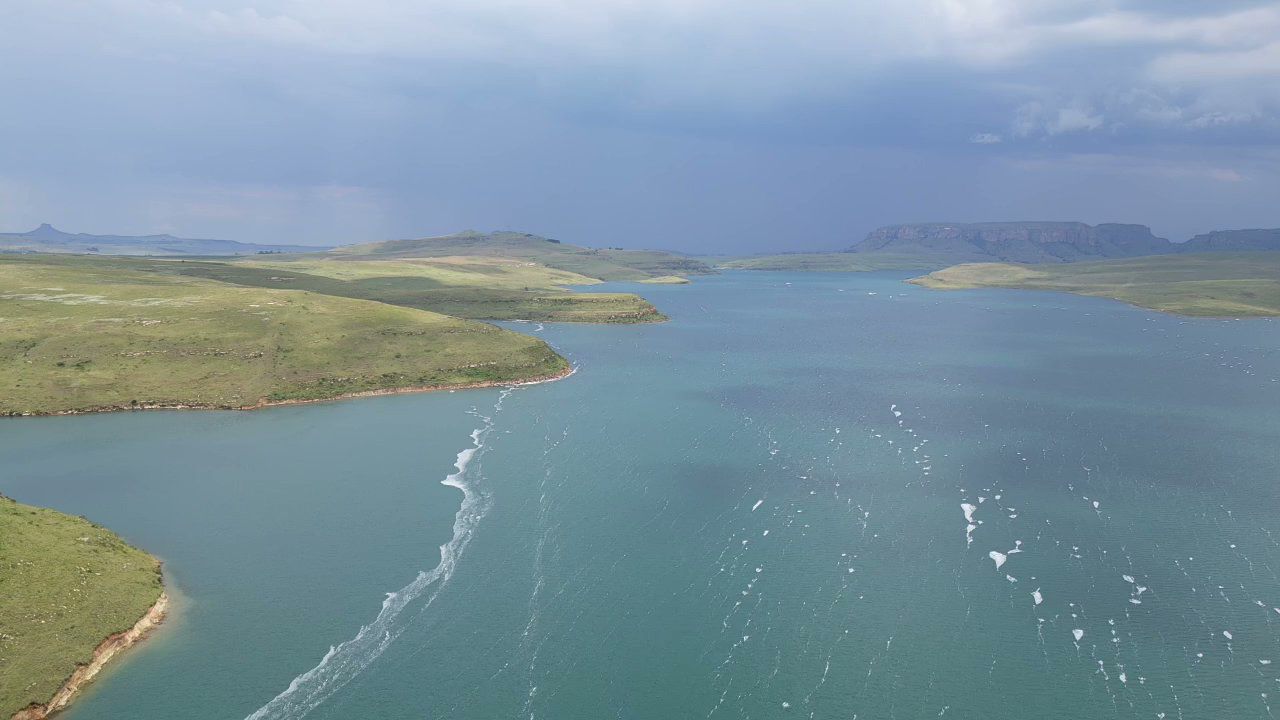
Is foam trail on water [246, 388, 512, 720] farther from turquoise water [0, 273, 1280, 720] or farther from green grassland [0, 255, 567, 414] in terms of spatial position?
green grassland [0, 255, 567, 414]

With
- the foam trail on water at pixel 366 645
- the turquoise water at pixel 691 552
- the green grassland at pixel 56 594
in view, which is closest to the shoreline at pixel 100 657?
the green grassland at pixel 56 594

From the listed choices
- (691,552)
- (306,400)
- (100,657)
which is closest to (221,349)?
(306,400)

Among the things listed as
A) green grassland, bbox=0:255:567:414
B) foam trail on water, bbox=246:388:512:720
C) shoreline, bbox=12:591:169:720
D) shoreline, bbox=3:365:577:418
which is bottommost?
foam trail on water, bbox=246:388:512:720

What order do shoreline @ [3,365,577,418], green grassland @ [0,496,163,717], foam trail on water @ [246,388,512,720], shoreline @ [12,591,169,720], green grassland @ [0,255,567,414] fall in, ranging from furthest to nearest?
green grassland @ [0,255,567,414], shoreline @ [3,365,577,418], foam trail on water @ [246,388,512,720], green grassland @ [0,496,163,717], shoreline @ [12,591,169,720]

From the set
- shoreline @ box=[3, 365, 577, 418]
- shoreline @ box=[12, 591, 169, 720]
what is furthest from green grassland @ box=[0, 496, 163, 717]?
shoreline @ box=[3, 365, 577, 418]

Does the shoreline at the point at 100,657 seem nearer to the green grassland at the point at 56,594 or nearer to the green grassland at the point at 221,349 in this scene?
the green grassland at the point at 56,594

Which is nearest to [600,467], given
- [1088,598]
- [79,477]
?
[1088,598]

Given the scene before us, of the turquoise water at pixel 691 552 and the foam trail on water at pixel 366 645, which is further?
the turquoise water at pixel 691 552
